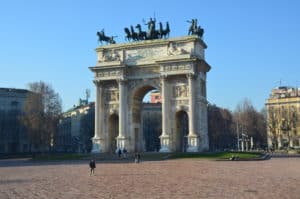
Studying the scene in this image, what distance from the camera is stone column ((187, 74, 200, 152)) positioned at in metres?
56.1

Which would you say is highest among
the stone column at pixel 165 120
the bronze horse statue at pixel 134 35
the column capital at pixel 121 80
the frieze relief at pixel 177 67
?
the bronze horse statue at pixel 134 35

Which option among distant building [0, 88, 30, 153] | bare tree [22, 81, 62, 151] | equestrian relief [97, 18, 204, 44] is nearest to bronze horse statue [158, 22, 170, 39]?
equestrian relief [97, 18, 204, 44]

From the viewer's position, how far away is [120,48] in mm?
63031

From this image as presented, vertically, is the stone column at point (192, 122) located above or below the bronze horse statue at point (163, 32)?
below

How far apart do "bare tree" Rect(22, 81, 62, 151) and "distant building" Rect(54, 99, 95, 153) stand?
33.6 metres

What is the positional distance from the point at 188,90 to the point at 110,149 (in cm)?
1508

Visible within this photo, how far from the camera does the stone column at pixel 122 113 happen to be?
60.0 meters

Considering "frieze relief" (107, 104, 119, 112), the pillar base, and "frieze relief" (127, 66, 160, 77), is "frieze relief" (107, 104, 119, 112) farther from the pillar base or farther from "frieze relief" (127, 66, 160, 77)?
"frieze relief" (127, 66, 160, 77)

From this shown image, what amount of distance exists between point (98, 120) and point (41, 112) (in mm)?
16999

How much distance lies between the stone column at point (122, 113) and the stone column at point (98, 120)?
3.26 meters

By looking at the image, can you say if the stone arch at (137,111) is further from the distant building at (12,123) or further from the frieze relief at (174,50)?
the distant building at (12,123)

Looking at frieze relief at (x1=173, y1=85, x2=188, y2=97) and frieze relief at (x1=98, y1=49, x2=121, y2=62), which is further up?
frieze relief at (x1=98, y1=49, x2=121, y2=62)

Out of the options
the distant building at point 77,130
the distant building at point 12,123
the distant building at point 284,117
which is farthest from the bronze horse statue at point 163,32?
the distant building at point 77,130

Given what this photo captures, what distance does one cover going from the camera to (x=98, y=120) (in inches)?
2475
